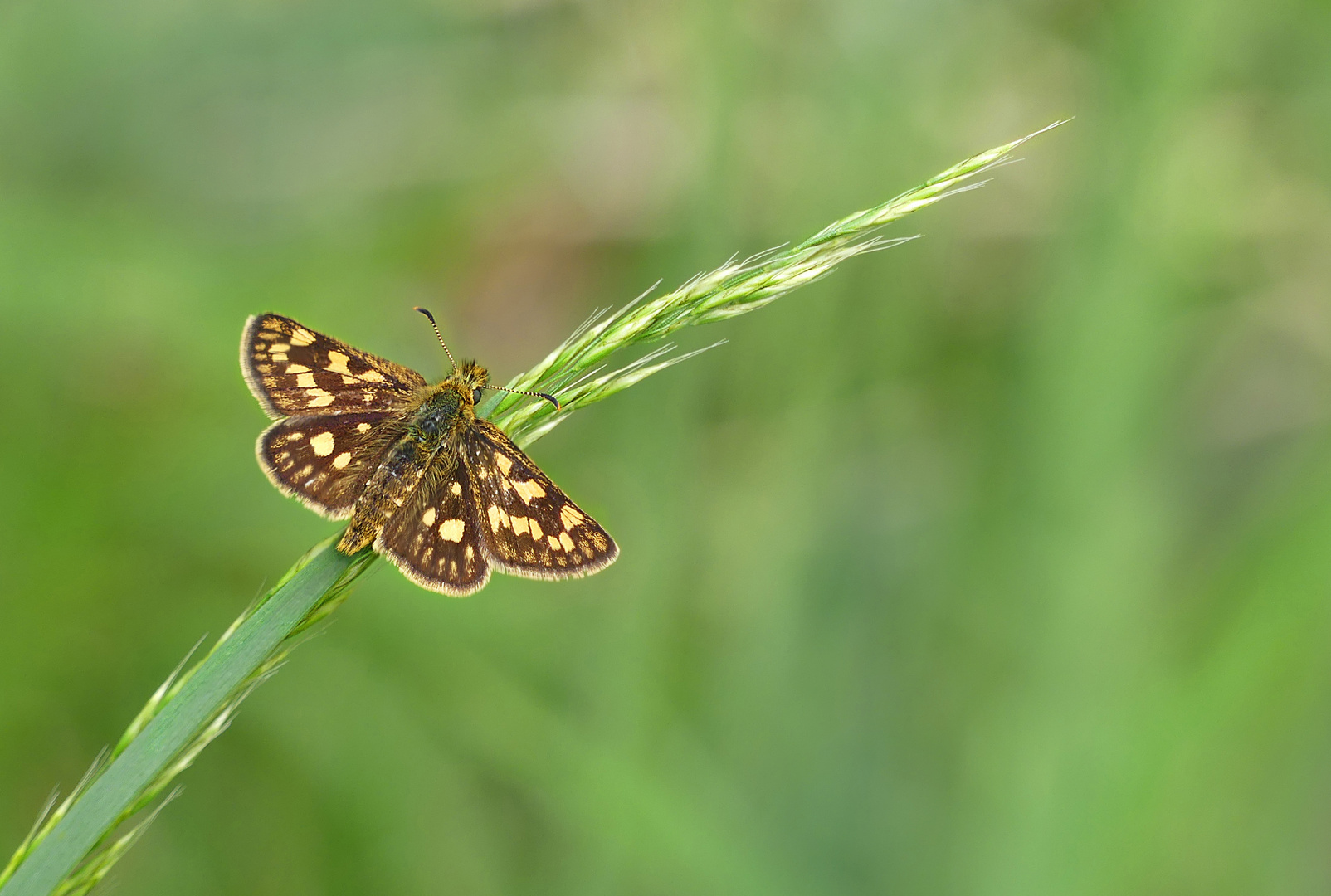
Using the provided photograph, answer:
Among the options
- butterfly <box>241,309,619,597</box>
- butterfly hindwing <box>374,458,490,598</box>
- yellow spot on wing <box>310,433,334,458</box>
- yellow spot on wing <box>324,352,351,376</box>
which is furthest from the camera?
yellow spot on wing <box>324,352,351,376</box>

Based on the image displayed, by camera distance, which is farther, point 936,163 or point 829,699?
point 936,163

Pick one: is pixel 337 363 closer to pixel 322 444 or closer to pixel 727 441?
pixel 322 444

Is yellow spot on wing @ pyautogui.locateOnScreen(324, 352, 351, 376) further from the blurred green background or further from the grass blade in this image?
the grass blade

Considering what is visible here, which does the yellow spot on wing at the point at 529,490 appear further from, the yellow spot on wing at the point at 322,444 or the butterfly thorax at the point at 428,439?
the yellow spot on wing at the point at 322,444

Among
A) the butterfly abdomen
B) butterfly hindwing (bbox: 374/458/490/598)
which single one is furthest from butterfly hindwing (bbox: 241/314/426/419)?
butterfly hindwing (bbox: 374/458/490/598)

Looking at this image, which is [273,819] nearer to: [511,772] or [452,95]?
[511,772]

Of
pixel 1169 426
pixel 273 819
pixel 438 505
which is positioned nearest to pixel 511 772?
pixel 273 819

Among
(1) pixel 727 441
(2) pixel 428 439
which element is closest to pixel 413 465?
(2) pixel 428 439
